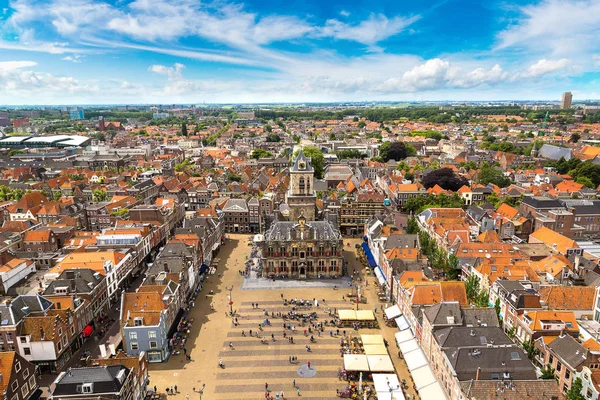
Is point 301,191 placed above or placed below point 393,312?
above

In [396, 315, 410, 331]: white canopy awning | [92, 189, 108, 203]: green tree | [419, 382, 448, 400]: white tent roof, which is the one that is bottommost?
[419, 382, 448, 400]: white tent roof

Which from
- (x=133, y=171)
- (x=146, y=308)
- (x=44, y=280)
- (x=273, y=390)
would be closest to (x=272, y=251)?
(x=146, y=308)

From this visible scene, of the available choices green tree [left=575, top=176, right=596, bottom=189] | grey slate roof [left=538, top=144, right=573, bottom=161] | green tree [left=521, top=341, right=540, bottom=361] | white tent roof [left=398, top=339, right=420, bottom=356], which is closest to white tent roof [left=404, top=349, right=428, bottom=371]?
white tent roof [left=398, top=339, right=420, bottom=356]

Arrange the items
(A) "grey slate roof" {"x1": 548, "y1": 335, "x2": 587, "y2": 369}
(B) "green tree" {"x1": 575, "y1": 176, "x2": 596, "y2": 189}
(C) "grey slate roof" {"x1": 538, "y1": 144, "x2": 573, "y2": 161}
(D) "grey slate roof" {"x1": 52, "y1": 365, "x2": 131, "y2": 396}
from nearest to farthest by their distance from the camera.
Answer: (D) "grey slate roof" {"x1": 52, "y1": 365, "x2": 131, "y2": 396} < (A) "grey slate roof" {"x1": 548, "y1": 335, "x2": 587, "y2": 369} < (B) "green tree" {"x1": 575, "y1": 176, "x2": 596, "y2": 189} < (C) "grey slate roof" {"x1": 538, "y1": 144, "x2": 573, "y2": 161}

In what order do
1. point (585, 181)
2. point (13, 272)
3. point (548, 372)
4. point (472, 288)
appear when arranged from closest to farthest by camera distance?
point (548, 372) < point (472, 288) < point (13, 272) < point (585, 181)

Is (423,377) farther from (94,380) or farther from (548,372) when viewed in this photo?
(94,380)

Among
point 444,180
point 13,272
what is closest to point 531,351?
point 13,272

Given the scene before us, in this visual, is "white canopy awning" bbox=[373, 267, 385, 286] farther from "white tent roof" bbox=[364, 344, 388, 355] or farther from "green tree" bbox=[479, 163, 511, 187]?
"green tree" bbox=[479, 163, 511, 187]
